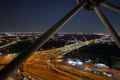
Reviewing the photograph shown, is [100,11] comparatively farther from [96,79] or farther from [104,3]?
[96,79]

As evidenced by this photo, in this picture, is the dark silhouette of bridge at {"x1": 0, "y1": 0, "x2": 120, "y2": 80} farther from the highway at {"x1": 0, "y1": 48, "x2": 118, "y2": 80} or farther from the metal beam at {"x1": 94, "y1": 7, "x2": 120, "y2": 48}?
the highway at {"x1": 0, "y1": 48, "x2": 118, "y2": 80}

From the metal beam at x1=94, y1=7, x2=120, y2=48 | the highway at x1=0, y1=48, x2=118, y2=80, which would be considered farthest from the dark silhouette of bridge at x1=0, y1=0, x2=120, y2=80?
the highway at x1=0, y1=48, x2=118, y2=80

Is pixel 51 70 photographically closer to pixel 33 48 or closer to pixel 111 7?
pixel 111 7

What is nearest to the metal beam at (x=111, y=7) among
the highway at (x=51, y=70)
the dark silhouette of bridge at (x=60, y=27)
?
the dark silhouette of bridge at (x=60, y=27)

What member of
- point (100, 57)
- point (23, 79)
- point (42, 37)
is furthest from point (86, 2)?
point (100, 57)

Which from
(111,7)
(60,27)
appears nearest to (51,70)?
(111,7)

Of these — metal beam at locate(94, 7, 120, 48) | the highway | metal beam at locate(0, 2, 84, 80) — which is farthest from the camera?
the highway

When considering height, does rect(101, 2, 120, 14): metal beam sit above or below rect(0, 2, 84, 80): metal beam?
above

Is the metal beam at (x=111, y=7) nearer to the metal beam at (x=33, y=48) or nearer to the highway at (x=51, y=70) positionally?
the metal beam at (x=33, y=48)
